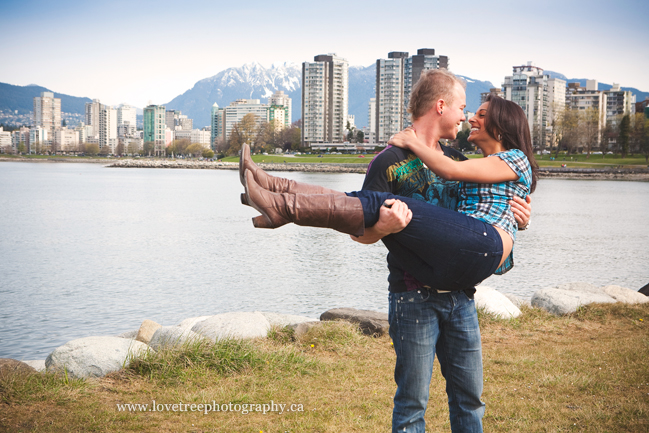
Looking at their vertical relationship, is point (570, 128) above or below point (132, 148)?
above

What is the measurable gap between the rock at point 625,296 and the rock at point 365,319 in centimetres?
453

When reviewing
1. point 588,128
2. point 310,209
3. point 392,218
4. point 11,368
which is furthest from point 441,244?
point 588,128

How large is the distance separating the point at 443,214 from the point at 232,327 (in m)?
4.72

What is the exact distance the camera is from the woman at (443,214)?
2.87 m

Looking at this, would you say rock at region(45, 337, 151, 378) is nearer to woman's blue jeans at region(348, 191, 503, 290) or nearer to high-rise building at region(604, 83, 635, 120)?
woman's blue jeans at region(348, 191, 503, 290)

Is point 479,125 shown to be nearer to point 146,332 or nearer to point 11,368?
point 11,368

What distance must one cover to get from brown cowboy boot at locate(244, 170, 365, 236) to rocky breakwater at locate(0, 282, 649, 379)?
0.64 metres

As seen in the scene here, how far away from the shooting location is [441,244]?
2885 millimetres

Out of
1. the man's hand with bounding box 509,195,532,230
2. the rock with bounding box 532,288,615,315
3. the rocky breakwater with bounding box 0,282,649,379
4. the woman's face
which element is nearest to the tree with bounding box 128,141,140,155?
the rocky breakwater with bounding box 0,282,649,379

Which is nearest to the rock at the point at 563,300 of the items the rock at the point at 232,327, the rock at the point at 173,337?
the rock at the point at 232,327

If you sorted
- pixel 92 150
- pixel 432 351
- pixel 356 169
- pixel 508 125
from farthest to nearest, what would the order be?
1. pixel 92 150
2. pixel 356 169
3. pixel 508 125
4. pixel 432 351

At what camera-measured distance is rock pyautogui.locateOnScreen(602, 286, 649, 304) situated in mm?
9570

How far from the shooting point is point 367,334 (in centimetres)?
745

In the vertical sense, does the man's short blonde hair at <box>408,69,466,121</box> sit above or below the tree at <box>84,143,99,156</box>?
below
